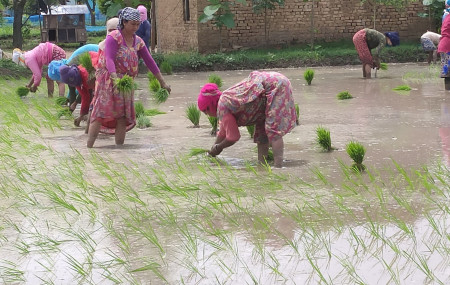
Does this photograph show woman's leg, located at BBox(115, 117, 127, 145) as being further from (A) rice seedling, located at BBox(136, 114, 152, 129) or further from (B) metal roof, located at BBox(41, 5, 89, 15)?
(B) metal roof, located at BBox(41, 5, 89, 15)

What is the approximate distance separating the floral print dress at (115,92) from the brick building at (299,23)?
13.4 metres

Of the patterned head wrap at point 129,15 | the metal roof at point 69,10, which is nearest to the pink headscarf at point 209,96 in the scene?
the patterned head wrap at point 129,15

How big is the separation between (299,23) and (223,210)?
56.9 ft

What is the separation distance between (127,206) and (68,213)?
0.38 m

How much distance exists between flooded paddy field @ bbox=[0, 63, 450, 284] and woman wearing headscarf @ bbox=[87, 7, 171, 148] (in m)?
0.24

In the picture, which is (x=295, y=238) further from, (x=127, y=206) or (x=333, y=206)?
(x=127, y=206)

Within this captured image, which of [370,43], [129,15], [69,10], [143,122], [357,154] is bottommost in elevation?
[69,10]

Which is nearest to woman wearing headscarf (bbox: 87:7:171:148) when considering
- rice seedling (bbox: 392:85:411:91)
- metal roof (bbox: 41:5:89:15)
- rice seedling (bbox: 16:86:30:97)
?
rice seedling (bbox: 16:86:30:97)

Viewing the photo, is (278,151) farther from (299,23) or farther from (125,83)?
(299,23)

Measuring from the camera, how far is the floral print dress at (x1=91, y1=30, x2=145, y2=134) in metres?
7.91

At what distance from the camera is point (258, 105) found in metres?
6.64

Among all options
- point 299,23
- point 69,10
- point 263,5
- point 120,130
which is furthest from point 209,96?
point 69,10

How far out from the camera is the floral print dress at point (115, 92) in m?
7.91

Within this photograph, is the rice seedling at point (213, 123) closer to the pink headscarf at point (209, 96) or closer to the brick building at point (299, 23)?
the pink headscarf at point (209, 96)
